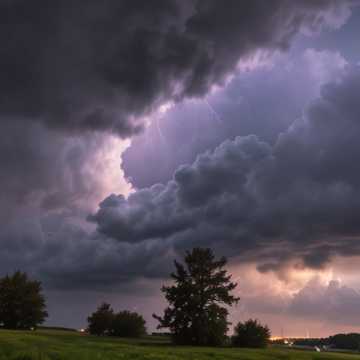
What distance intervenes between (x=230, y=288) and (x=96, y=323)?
1598 inches

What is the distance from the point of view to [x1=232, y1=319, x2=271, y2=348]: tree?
8219cm

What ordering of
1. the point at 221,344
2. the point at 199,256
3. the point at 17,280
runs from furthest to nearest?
1. the point at 17,280
2. the point at 199,256
3. the point at 221,344

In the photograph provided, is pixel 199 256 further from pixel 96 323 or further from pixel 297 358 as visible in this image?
pixel 96 323

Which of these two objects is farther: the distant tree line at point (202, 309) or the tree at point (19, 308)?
the tree at point (19, 308)

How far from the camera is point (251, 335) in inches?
3243

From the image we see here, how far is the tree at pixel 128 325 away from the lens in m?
101

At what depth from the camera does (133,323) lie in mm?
101375

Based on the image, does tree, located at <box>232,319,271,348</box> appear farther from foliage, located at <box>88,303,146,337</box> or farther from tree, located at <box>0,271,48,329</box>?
tree, located at <box>0,271,48,329</box>

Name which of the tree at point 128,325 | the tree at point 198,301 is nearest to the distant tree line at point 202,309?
the tree at point 198,301

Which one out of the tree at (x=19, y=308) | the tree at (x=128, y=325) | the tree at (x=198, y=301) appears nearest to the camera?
the tree at (x=198, y=301)

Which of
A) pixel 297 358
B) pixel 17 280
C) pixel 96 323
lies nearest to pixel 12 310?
pixel 17 280

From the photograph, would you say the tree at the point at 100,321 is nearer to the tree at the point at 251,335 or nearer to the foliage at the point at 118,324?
the foliage at the point at 118,324

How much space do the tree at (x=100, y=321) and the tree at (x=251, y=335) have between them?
111 feet

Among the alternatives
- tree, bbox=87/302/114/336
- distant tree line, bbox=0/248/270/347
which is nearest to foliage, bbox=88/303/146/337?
tree, bbox=87/302/114/336
